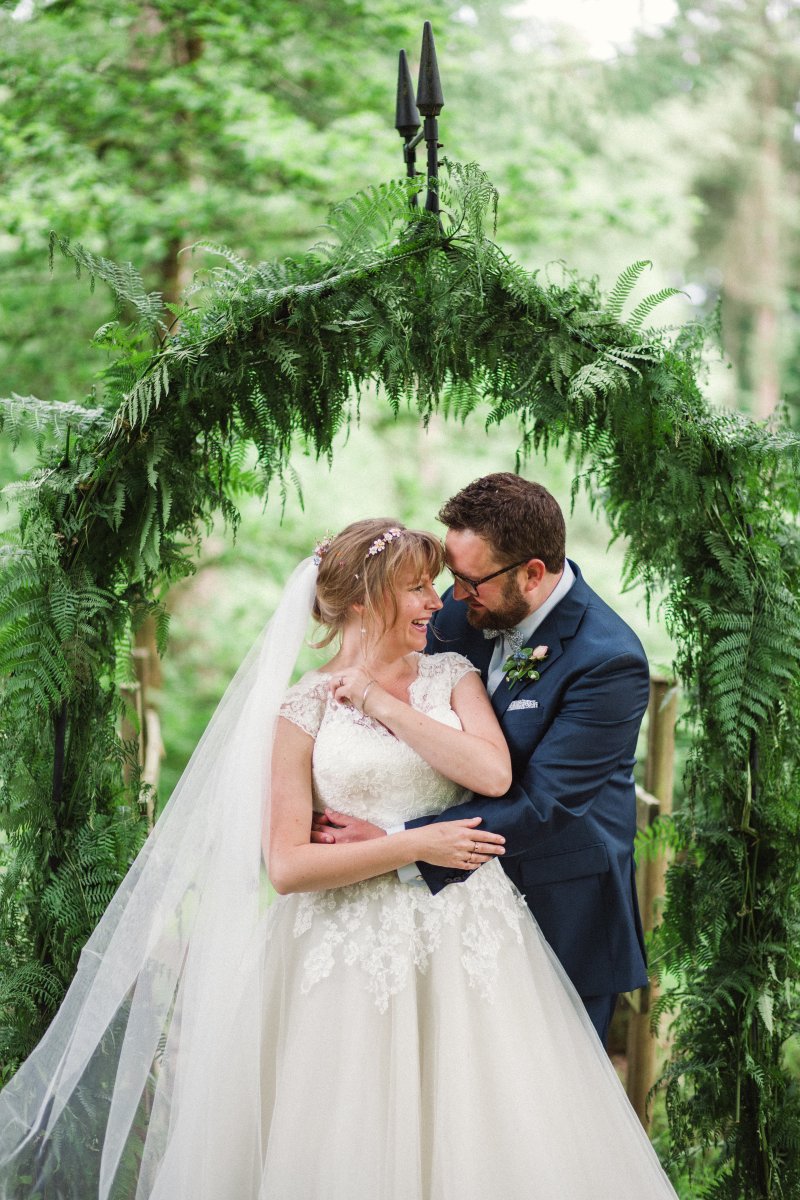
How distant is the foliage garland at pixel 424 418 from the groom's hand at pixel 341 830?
797mm

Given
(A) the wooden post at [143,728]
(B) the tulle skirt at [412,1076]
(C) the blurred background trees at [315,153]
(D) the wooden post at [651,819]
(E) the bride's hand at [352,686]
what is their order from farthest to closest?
(C) the blurred background trees at [315,153] < (D) the wooden post at [651,819] < (A) the wooden post at [143,728] < (E) the bride's hand at [352,686] < (B) the tulle skirt at [412,1076]

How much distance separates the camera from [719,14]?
1151 centimetres

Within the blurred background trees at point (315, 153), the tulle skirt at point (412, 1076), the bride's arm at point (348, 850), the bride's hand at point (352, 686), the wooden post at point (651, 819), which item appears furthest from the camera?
the blurred background trees at point (315, 153)

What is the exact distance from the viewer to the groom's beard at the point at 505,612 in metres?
2.94

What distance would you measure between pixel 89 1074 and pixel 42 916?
516mm

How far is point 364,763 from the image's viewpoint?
2611 millimetres

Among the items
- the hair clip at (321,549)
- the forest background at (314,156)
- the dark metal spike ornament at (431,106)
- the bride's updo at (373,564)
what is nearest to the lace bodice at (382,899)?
the bride's updo at (373,564)

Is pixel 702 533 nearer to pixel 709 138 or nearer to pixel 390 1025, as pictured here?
pixel 390 1025

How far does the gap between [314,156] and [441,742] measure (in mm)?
6514

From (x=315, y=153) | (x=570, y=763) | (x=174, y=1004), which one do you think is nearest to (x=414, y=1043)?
(x=174, y=1004)

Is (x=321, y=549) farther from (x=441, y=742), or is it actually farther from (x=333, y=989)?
(x=333, y=989)

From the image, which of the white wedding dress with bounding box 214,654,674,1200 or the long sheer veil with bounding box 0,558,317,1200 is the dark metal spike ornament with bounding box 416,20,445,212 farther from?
the white wedding dress with bounding box 214,654,674,1200

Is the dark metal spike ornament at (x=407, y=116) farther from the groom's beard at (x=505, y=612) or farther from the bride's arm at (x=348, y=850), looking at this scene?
the bride's arm at (x=348, y=850)

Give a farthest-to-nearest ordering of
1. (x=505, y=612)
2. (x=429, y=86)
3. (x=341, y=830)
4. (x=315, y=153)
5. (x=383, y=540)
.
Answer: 1. (x=315, y=153)
2. (x=505, y=612)
3. (x=429, y=86)
4. (x=383, y=540)
5. (x=341, y=830)
